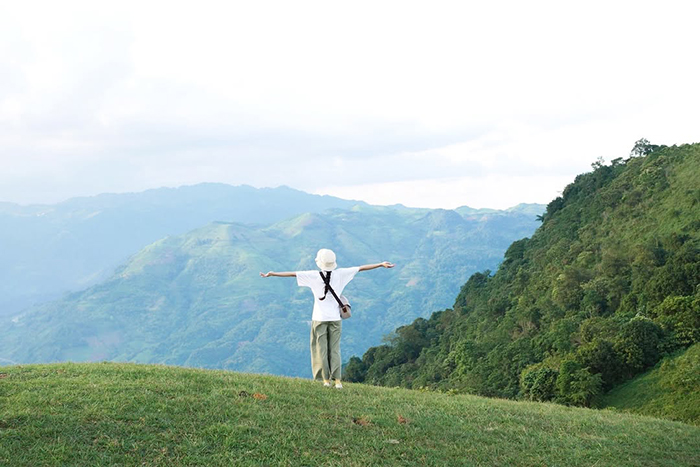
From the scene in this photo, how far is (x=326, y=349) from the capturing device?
12219 mm

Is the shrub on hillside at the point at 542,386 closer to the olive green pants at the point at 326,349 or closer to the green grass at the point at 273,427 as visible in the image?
the green grass at the point at 273,427

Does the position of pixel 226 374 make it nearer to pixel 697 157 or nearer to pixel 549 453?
pixel 549 453

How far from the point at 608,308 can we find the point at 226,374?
29.1m

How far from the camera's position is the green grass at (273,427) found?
27.0ft

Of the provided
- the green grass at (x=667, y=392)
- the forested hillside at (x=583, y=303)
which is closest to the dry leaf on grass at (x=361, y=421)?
the green grass at (x=667, y=392)

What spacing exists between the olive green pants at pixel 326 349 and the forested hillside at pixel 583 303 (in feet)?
39.3

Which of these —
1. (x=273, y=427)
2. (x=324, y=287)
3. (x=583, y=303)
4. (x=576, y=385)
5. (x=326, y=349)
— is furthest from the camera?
(x=583, y=303)

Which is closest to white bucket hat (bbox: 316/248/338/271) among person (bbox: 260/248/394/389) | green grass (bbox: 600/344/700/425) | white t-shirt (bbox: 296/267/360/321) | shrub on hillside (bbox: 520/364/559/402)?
person (bbox: 260/248/394/389)

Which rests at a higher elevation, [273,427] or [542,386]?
[273,427]

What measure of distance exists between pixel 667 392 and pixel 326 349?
13.8m

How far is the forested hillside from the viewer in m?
23.8

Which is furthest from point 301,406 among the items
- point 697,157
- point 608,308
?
point 697,157

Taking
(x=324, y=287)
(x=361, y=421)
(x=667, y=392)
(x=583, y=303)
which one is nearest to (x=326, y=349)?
(x=324, y=287)

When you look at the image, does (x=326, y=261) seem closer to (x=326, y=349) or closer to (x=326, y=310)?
(x=326, y=310)
